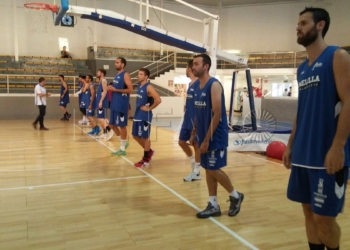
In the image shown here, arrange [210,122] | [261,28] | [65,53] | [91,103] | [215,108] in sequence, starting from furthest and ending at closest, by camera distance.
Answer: [261,28]
[65,53]
[91,103]
[210,122]
[215,108]

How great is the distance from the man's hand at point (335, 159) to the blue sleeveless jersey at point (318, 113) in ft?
0.32

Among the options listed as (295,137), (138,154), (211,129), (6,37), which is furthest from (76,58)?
(295,137)

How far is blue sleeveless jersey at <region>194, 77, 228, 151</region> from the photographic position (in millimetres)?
3547

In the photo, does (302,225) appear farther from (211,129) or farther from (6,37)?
(6,37)

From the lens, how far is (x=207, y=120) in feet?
11.7

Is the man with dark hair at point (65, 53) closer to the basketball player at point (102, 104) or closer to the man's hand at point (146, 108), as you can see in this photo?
the basketball player at point (102, 104)

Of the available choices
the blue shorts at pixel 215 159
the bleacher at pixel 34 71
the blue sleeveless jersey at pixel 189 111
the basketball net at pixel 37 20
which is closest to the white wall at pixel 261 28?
the bleacher at pixel 34 71

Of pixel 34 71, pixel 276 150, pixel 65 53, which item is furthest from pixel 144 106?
pixel 65 53

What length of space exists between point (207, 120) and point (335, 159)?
5.70ft

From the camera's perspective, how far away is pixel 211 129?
3.44 meters

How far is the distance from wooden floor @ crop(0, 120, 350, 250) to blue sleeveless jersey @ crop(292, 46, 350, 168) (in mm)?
1309

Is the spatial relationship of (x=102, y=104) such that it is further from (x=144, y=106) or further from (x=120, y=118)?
(x=144, y=106)

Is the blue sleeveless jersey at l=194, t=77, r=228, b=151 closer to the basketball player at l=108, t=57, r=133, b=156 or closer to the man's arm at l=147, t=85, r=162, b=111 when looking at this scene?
the man's arm at l=147, t=85, r=162, b=111

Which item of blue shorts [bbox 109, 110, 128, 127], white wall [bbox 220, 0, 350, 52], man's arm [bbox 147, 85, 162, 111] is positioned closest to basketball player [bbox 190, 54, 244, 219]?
man's arm [bbox 147, 85, 162, 111]
